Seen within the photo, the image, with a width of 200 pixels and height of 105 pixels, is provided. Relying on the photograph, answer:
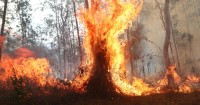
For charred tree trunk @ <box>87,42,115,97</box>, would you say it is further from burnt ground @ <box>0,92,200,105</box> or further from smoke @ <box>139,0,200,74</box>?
smoke @ <box>139,0,200,74</box>

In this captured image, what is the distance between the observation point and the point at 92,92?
15297 millimetres

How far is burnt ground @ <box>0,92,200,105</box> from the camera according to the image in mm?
13383

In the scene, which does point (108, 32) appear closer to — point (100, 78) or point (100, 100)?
point (100, 78)

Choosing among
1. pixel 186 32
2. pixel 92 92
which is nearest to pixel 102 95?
pixel 92 92

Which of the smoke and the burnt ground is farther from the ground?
the smoke

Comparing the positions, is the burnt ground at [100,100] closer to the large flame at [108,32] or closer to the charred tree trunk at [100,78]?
the charred tree trunk at [100,78]

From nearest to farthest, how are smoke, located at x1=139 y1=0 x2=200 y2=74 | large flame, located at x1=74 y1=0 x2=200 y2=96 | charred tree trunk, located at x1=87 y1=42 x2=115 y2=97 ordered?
charred tree trunk, located at x1=87 y1=42 x2=115 y2=97
large flame, located at x1=74 y1=0 x2=200 y2=96
smoke, located at x1=139 y1=0 x2=200 y2=74

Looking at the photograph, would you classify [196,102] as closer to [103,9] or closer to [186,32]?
[103,9]

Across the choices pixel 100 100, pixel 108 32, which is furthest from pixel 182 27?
pixel 100 100

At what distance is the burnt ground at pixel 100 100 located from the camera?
13.4 meters

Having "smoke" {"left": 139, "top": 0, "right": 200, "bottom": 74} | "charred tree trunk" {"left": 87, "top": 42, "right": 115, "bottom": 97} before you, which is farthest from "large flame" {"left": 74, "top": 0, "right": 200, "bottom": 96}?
"smoke" {"left": 139, "top": 0, "right": 200, "bottom": 74}

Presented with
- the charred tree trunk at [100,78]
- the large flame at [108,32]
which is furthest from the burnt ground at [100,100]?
the large flame at [108,32]

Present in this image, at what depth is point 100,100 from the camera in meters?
14.3

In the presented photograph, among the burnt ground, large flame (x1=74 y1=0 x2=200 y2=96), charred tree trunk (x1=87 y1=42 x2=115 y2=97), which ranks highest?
large flame (x1=74 y1=0 x2=200 y2=96)
